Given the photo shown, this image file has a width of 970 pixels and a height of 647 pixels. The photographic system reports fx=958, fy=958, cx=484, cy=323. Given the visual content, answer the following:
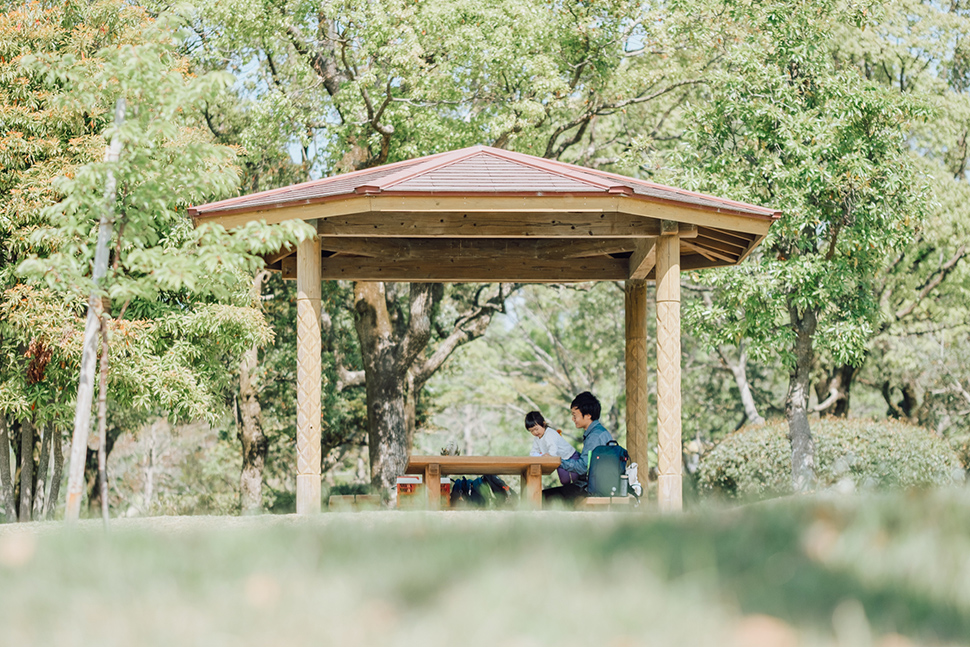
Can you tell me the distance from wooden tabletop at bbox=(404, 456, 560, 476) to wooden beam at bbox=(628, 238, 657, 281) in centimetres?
243

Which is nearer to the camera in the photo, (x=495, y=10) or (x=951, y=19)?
(x=495, y=10)

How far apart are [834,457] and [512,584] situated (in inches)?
548

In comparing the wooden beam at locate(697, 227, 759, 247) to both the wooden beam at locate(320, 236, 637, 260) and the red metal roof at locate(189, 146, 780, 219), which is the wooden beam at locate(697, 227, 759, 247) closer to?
the red metal roof at locate(189, 146, 780, 219)

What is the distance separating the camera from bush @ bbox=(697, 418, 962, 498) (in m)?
15.1

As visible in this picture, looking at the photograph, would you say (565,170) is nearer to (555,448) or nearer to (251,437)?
(555,448)

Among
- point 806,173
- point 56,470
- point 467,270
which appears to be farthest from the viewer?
point 56,470

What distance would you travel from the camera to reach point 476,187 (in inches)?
344

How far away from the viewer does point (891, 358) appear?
72.4 feet

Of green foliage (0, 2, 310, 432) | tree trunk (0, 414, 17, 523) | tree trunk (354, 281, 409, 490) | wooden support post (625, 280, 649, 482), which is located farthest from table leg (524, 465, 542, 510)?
tree trunk (0, 414, 17, 523)

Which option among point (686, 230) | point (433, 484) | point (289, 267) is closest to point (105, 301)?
point (433, 484)

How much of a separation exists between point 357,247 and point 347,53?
791 centimetres

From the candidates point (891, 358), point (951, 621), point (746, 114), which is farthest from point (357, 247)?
point (891, 358)

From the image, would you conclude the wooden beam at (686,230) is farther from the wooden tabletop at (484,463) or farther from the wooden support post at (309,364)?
the wooden support post at (309,364)

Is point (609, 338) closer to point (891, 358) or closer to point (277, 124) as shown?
point (891, 358)
